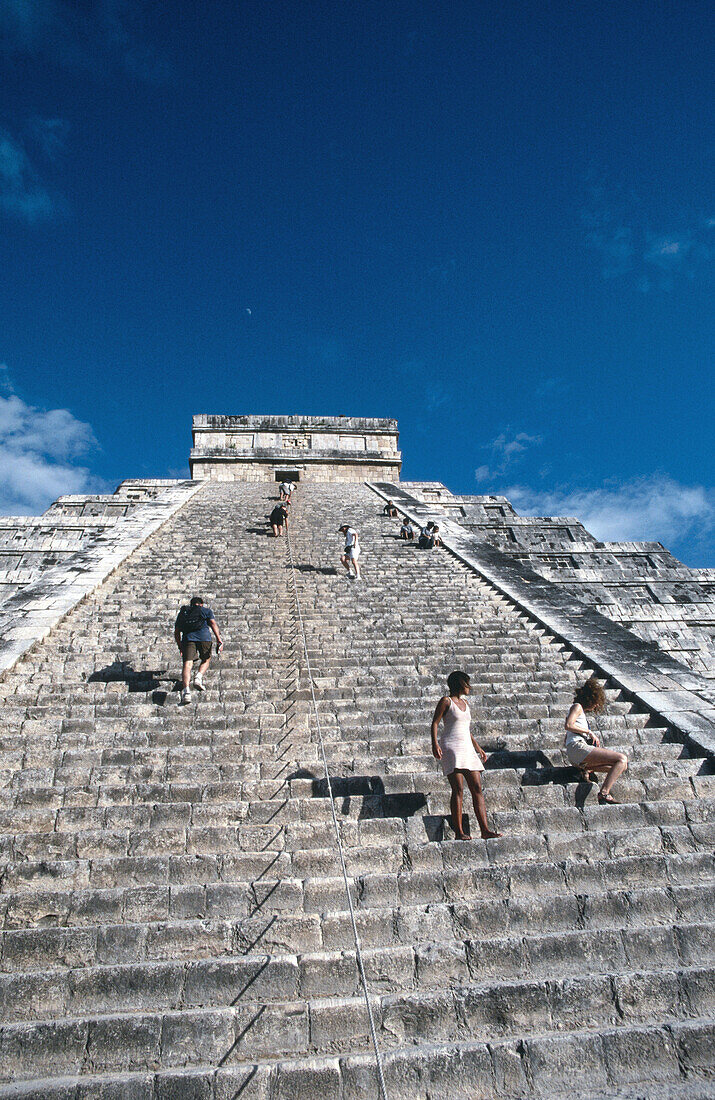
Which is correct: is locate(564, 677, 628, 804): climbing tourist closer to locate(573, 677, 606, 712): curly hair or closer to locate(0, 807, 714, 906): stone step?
locate(573, 677, 606, 712): curly hair

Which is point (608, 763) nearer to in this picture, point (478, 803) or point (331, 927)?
point (478, 803)

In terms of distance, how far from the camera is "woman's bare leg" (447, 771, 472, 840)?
443cm

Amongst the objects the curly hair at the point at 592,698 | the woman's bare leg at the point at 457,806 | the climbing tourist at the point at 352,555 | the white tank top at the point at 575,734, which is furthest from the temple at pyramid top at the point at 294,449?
the woman's bare leg at the point at 457,806

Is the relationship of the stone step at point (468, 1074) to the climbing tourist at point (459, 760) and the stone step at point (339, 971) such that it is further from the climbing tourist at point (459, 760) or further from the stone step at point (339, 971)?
the climbing tourist at point (459, 760)

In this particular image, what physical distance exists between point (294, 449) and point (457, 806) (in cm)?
2089

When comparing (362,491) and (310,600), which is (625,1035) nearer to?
(310,600)

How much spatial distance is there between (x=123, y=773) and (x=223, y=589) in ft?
16.4

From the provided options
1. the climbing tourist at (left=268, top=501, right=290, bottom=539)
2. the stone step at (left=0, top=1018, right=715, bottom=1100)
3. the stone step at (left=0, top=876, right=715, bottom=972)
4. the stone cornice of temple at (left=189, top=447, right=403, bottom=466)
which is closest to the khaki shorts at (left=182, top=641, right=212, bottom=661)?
the stone step at (left=0, top=876, right=715, bottom=972)

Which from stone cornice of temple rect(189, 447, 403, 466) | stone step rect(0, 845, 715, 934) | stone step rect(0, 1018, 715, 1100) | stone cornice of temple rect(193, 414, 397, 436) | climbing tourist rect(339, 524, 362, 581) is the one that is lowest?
stone step rect(0, 1018, 715, 1100)

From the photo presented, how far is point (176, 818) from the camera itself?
461 centimetres

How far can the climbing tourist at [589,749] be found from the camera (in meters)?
4.89

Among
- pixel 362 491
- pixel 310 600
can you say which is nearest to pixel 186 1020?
pixel 310 600

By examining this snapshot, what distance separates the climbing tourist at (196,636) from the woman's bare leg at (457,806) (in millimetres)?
3156

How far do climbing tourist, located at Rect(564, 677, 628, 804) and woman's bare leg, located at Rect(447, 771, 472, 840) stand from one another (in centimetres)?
122
